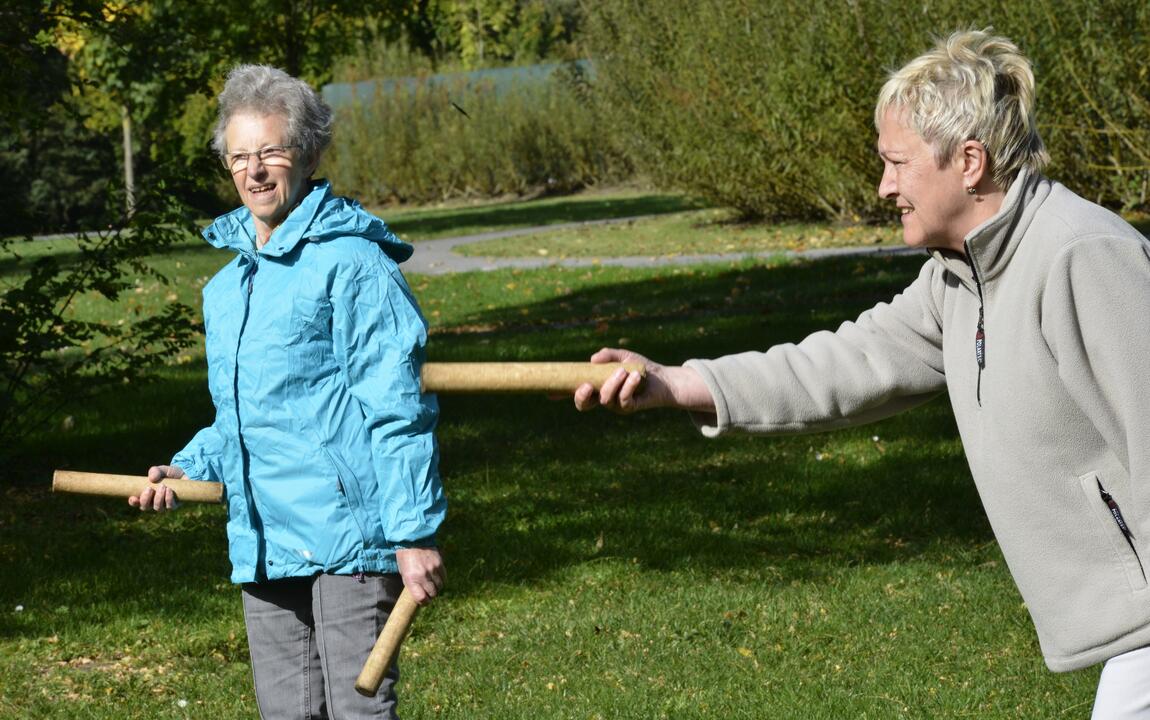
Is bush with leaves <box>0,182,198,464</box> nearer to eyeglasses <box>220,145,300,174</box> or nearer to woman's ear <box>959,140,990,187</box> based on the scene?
eyeglasses <box>220,145,300,174</box>

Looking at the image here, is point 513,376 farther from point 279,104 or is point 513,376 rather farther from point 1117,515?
point 1117,515

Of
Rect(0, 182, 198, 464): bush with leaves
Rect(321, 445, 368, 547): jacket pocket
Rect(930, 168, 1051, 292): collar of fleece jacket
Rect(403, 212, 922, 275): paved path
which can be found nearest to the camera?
Rect(930, 168, 1051, 292): collar of fleece jacket

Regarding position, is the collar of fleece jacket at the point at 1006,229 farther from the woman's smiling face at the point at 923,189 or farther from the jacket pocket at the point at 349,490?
the jacket pocket at the point at 349,490

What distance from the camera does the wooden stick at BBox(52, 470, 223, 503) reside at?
3.39 meters

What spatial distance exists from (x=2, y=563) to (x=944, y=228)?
496 centimetres

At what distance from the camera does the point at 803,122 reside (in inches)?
762

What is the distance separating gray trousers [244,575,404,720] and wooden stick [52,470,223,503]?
0.25m

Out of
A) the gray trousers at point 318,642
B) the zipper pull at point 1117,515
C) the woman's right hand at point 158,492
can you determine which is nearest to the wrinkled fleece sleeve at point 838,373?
the zipper pull at point 1117,515

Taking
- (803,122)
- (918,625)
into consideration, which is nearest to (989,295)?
(918,625)

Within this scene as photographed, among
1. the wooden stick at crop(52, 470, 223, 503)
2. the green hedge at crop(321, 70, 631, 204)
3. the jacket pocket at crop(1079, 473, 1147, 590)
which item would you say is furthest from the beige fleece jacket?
the green hedge at crop(321, 70, 631, 204)

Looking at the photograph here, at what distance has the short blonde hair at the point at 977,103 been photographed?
8.86 feet

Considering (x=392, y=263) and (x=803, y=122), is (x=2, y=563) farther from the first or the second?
(x=803, y=122)

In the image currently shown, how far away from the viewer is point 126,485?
11.3 ft

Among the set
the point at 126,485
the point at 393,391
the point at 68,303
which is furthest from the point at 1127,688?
the point at 68,303
